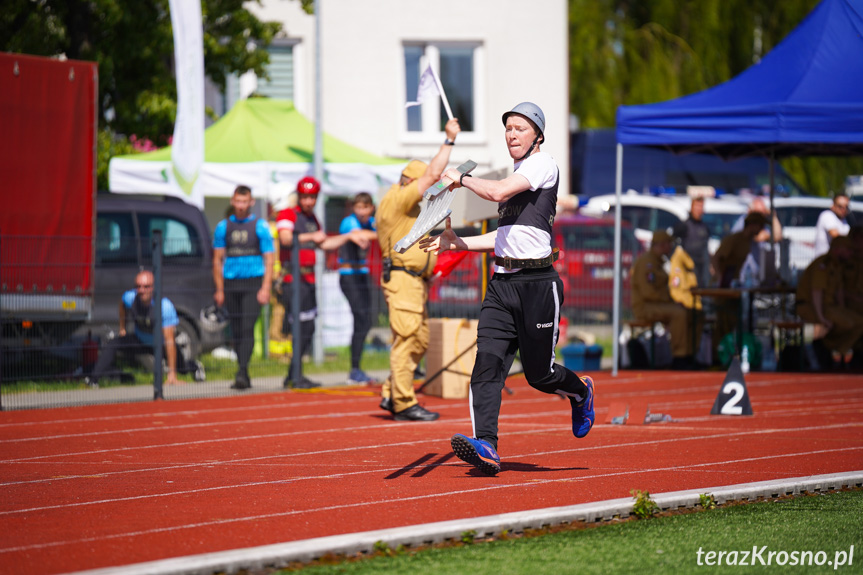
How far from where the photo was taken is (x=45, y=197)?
12000 mm

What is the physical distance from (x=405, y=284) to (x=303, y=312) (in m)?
3.67

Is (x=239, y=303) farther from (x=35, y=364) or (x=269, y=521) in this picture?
(x=269, y=521)

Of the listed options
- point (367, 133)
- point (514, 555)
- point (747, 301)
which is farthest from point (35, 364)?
point (367, 133)

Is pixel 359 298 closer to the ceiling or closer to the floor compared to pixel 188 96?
closer to the floor

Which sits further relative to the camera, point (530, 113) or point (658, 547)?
point (530, 113)

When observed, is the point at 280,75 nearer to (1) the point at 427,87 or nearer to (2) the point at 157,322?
(2) the point at 157,322

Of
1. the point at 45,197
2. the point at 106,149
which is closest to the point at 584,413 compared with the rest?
the point at 45,197

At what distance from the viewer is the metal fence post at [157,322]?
12000mm

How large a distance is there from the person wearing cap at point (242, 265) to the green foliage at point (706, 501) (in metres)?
7.33

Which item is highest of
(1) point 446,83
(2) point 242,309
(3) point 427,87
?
(1) point 446,83

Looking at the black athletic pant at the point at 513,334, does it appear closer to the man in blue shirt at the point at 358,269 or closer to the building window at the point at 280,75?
the man in blue shirt at the point at 358,269

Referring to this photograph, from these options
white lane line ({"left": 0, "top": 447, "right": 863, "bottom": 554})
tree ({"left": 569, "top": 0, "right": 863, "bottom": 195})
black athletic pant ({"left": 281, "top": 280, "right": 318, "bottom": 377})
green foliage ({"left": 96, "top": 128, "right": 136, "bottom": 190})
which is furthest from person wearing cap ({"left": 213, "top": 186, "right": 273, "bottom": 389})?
tree ({"left": 569, "top": 0, "right": 863, "bottom": 195})

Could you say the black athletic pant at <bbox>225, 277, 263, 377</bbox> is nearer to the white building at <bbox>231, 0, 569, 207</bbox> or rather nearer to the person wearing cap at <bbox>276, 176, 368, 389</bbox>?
the person wearing cap at <bbox>276, 176, 368, 389</bbox>

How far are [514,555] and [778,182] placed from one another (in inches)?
869
